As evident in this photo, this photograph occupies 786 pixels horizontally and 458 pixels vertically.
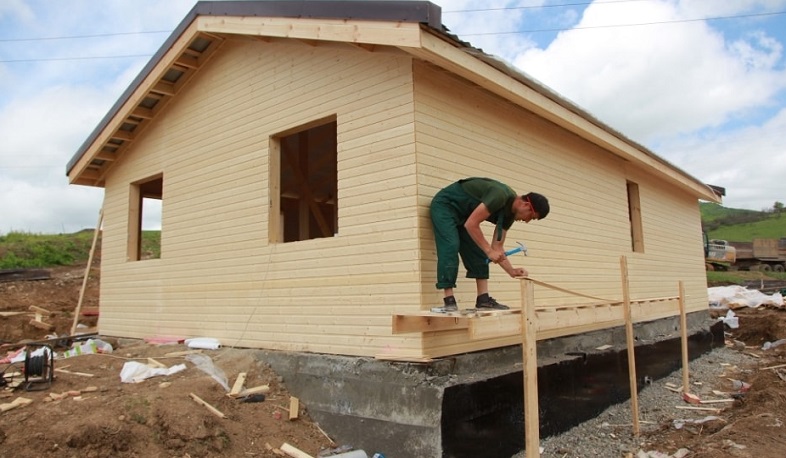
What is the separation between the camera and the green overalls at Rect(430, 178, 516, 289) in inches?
189

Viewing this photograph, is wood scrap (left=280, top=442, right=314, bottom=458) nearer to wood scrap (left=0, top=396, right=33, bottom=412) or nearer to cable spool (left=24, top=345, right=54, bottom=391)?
wood scrap (left=0, top=396, right=33, bottom=412)

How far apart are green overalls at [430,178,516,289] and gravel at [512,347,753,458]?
2.20 metres

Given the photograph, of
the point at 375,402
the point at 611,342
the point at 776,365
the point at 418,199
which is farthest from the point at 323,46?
the point at 776,365

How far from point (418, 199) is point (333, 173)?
6.65 metres

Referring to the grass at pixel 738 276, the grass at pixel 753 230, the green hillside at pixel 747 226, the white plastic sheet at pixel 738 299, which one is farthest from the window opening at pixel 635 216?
the grass at pixel 753 230

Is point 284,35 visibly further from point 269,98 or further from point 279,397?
point 279,397

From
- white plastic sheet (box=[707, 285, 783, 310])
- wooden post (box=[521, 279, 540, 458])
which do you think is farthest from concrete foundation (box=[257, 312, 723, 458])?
white plastic sheet (box=[707, 285, 783, 310])

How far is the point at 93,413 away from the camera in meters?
5.02

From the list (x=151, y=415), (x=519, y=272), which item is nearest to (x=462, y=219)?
(x=519, y=272)

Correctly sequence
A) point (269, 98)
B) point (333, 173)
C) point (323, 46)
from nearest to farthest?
point (323, 46), point (269, 98), point (333, 173)

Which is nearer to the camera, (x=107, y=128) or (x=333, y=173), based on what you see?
(x=107, y=128)

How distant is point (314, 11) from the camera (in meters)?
5.57

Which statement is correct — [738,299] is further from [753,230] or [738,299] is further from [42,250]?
[753,230]

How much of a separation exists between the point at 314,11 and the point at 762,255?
38.1m
